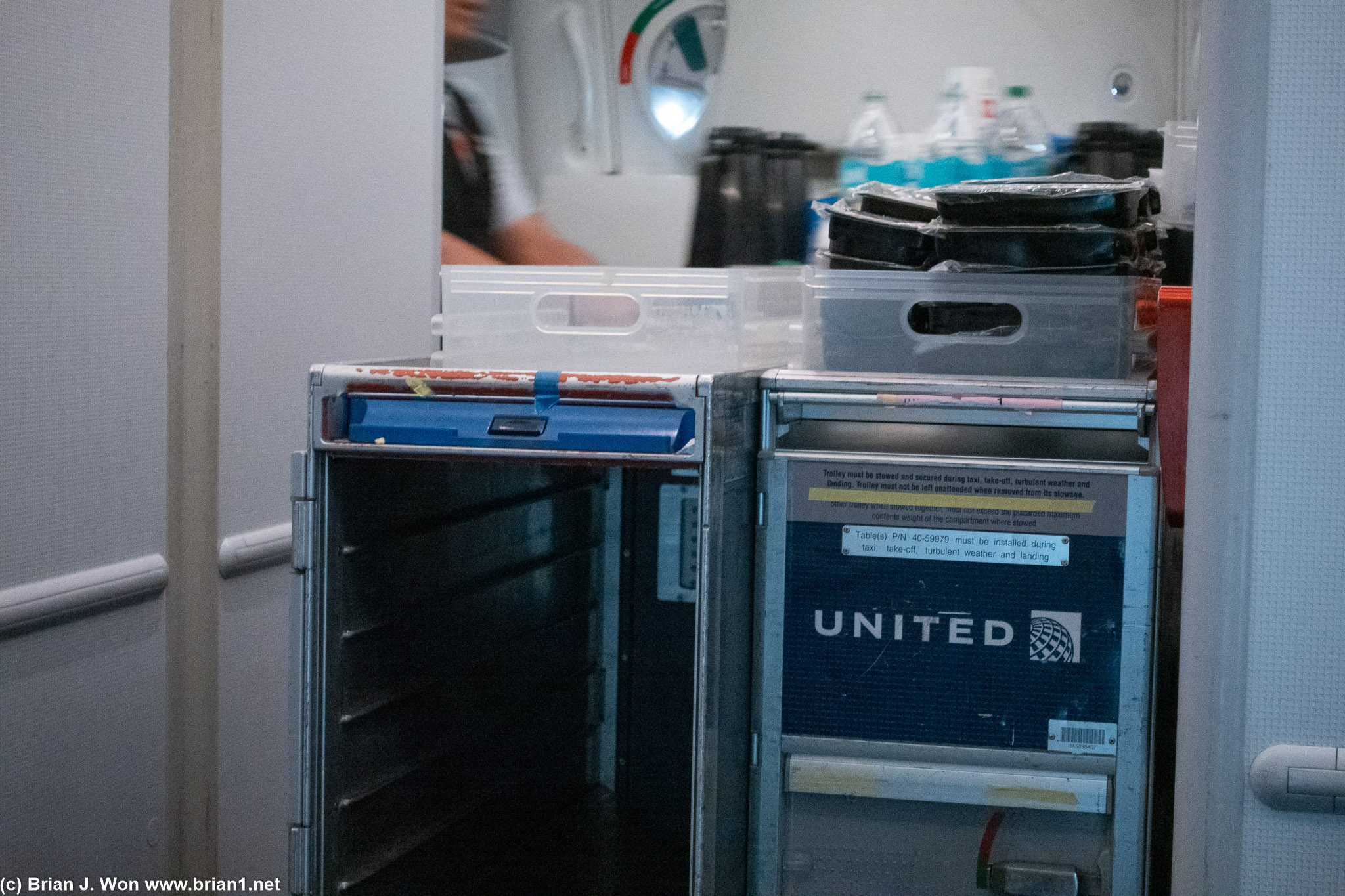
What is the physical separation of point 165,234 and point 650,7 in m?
1.51

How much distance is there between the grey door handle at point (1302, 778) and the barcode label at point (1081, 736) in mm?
249

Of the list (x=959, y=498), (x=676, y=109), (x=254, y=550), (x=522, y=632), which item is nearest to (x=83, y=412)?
(x=254, y=550)

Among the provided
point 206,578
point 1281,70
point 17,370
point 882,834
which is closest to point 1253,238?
point 1281,70

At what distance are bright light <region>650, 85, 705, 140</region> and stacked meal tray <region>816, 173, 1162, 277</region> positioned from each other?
1367 mm

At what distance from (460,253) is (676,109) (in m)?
0.66

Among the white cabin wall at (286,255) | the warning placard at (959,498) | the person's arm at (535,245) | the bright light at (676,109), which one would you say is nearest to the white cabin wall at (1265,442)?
the warning placard at (959,498)

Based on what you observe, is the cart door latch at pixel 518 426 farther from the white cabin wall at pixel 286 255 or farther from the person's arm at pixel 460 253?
the person's arm at pixel 460 253

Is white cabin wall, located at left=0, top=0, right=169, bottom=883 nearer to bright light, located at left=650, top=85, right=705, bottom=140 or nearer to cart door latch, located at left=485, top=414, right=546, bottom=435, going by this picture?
cart door latch, located at left=485, top=414, right=546, bottom=435

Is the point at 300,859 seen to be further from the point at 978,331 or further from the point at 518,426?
the point at 978,331

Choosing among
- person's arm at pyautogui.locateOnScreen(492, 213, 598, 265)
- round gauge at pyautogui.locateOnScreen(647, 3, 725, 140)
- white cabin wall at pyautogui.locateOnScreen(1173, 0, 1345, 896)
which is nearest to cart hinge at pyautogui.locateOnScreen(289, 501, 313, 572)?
white cabin wall at pyautogui.locateOnScreen(1173, 0, 1345, 896)

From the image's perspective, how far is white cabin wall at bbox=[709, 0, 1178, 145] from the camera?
8.99 feet

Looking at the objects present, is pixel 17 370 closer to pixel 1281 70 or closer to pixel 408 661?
pixel 408 661

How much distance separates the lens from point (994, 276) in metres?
1.67

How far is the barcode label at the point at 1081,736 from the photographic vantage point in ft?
4.92
